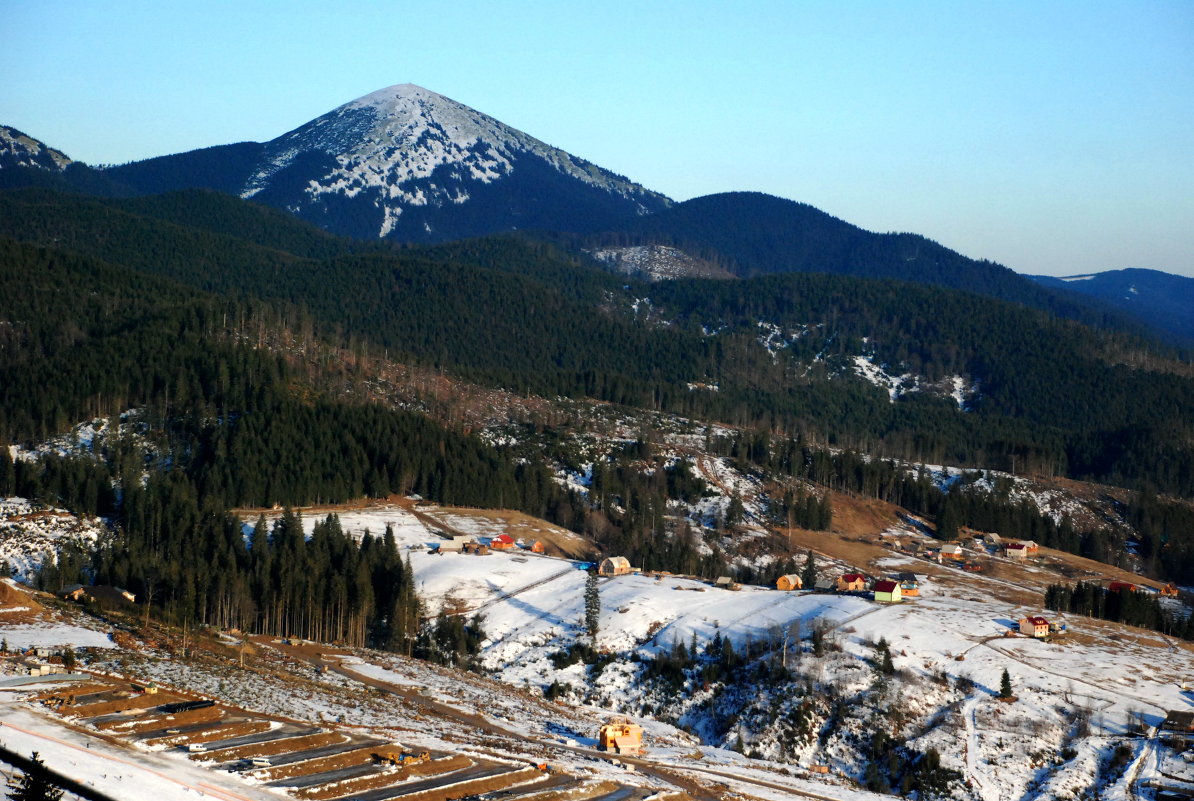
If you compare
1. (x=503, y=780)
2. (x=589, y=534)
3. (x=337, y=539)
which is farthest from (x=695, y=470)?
(x=503, y=780)

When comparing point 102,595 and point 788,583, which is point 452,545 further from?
point 102,595

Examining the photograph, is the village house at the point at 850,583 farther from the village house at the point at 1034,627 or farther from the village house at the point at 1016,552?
the village house at the point at 1016,552

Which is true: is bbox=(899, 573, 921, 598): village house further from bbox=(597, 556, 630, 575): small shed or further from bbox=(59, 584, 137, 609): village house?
bbox=(59, 584, 137, 609): village house

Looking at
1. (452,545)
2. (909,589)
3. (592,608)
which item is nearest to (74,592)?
(592,608)

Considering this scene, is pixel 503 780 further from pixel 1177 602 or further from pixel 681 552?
pixel 1177 602

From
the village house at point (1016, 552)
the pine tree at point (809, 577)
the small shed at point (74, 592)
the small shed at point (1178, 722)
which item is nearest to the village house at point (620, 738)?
the small shed at point (1178, 722)

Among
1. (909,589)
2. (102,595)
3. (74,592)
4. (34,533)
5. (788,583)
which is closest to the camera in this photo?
(74,592)
